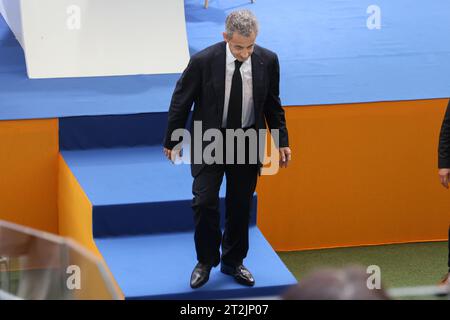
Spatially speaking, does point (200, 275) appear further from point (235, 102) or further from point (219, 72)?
point (219, 72)

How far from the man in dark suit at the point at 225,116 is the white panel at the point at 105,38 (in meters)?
2.12

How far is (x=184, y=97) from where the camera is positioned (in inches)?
180

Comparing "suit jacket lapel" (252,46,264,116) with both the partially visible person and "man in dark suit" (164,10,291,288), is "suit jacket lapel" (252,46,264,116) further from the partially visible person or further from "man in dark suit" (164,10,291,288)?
the partially visible person

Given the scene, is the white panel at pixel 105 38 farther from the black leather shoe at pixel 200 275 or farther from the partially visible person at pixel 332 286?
the partially visible person at pixel 332 286

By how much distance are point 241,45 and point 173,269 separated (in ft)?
3.93

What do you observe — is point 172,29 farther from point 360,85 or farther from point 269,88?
point 269,88

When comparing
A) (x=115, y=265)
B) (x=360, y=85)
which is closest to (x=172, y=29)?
(x=360, y=85)

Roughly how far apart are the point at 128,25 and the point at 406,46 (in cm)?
191

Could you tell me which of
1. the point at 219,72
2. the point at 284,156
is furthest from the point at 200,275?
the point at 219,72

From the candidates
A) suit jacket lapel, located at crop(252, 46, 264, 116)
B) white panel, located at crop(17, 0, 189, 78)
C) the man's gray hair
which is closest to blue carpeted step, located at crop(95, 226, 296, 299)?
suit jacket lapel, located at crop(252, 46, 264, 116)

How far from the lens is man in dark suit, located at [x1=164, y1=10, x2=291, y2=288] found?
453 centimetres

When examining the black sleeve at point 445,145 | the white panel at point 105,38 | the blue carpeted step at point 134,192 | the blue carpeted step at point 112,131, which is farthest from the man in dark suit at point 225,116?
the white panel at point 105,38

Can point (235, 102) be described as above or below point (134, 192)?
above

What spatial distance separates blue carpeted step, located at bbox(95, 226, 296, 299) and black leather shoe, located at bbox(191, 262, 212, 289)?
0.09 ft
